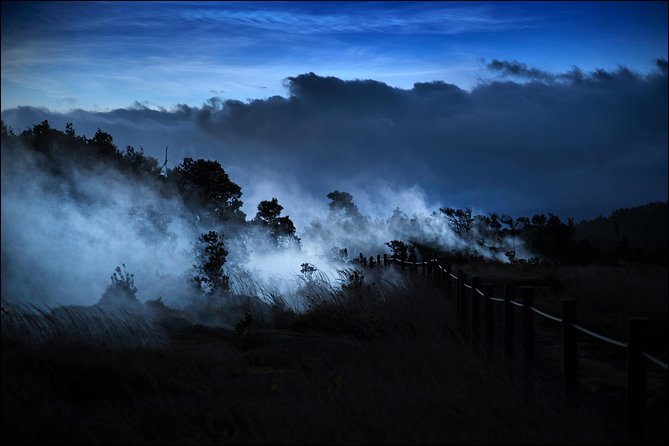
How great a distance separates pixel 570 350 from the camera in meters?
6.39

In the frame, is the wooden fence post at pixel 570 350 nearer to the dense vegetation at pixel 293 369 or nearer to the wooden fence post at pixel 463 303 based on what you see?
the dense vegetation at pixel 293 369

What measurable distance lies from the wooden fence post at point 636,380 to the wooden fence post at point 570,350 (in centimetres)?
111

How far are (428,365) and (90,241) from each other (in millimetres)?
10807

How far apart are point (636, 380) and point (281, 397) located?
2770 mm

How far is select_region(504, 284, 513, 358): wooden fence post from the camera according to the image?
800cm

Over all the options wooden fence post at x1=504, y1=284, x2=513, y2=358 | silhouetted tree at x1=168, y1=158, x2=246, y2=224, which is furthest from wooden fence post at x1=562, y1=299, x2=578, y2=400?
silhouetted tree at x1=168, y1=158, x2=246, y2=224

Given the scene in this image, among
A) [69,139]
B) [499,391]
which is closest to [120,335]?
[499,391]

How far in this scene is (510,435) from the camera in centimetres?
497

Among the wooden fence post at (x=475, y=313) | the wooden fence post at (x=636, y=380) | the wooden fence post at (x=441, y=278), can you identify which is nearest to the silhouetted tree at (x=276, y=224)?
the wooden fence post at (x=441, y=278)

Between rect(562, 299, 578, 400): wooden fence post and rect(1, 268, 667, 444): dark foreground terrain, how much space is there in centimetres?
16

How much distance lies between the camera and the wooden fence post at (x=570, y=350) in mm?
6324

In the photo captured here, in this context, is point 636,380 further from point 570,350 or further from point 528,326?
point 528,326

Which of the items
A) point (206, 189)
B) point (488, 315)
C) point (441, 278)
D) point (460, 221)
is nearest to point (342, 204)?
point (460, 221)

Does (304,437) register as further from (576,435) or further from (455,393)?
(576,435)
